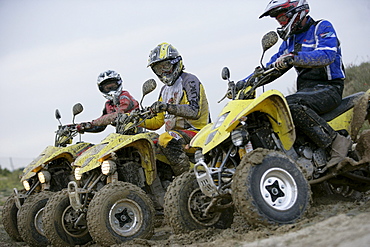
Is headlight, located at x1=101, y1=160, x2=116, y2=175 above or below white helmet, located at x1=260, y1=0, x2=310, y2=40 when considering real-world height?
below

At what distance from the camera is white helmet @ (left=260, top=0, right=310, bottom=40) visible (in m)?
5.62

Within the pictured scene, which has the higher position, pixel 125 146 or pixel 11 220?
pixel 125 146

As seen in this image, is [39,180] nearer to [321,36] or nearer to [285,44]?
[285,44]

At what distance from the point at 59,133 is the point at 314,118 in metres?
5.17

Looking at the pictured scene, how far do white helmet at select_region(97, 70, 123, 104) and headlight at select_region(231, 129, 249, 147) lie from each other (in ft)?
12.6

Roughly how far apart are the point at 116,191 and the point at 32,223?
232 centimetres

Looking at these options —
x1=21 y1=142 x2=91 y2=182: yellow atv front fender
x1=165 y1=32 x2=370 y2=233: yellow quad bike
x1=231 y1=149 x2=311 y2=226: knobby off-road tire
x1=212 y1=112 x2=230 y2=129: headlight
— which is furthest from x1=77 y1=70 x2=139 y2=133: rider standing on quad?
x1=231 y1=149 x2=311 y2=226: knobby off-road tire

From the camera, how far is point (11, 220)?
27.5 feet

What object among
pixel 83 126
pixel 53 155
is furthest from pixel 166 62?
pixel 53 155

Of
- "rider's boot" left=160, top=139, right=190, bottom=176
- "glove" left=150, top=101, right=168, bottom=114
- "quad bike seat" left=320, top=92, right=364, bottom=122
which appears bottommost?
"rider's boot" left=160, top=139, right=190, bottom=176

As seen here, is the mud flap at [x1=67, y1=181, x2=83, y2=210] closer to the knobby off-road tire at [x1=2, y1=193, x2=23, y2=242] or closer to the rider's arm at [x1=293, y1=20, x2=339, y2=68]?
the knobby off-road tire at [x1=2, y1=193, x2=23, y2=242]

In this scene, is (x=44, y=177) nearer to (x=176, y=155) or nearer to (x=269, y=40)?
(x=176, y=155)

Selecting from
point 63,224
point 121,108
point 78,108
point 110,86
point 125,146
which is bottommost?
point 63,224

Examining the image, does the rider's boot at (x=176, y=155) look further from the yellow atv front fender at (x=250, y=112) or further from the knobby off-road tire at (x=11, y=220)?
the knobby off-road tire at (x=11, y=220)
